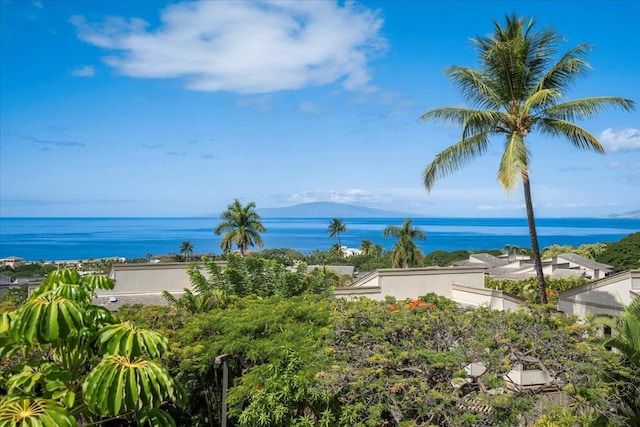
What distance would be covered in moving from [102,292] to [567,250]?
60320 millimetres

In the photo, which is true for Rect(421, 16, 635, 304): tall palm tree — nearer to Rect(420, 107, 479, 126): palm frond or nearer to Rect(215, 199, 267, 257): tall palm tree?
Rect(420, 107, 479, 126): palm frond

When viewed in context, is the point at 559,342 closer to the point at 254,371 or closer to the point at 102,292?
the point at 254,371

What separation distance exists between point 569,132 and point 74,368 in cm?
1427

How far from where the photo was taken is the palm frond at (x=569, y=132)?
13836 millimetres

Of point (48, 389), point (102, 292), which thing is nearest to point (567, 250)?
point (102, 292)

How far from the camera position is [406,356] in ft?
23.1

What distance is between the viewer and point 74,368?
5.29 meters

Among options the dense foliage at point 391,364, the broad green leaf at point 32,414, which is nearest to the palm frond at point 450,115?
the dense foliage at point 391,364

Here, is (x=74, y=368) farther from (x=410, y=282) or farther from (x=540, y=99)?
(x=540, y=99)

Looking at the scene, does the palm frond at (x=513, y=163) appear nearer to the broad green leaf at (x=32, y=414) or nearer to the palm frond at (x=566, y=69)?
the palm frond at (x=566, y=69)

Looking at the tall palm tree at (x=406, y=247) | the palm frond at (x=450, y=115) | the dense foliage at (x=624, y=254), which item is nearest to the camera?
the palm frond at (x=450, y=115)

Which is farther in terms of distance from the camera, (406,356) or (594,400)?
(406,356)

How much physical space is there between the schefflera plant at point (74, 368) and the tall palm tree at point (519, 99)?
12.0 m

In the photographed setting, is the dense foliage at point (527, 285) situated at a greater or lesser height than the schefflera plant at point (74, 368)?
lesser
